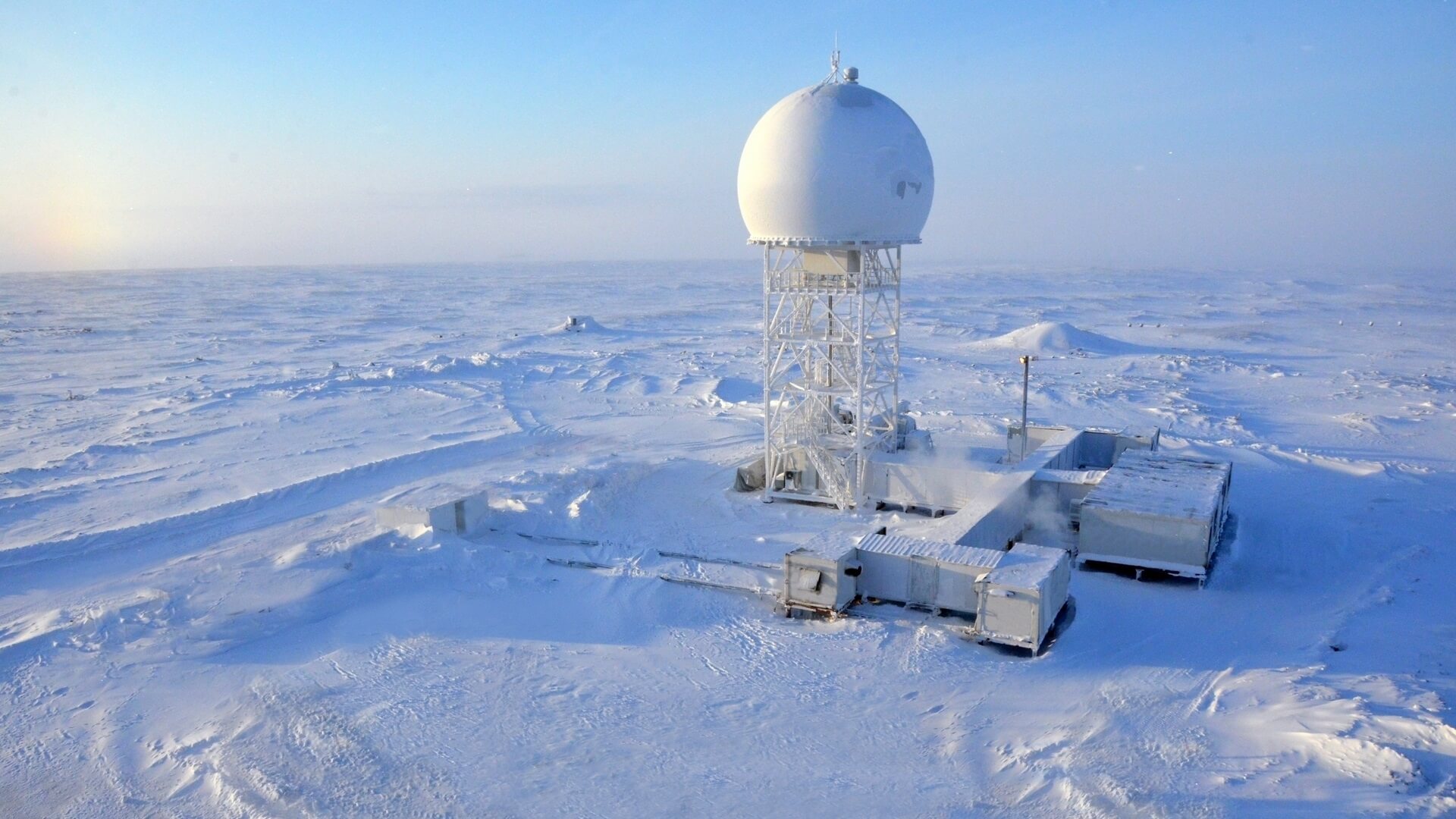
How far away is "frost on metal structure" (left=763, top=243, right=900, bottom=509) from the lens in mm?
21938

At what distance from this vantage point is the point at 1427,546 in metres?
18.9

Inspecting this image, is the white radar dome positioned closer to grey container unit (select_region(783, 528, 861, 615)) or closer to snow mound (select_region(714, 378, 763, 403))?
grey container unit (select_region(783, 528, 861, 615))

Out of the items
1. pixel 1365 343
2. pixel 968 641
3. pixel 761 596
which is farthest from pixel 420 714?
pixel 1365 343

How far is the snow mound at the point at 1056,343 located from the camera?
166ft

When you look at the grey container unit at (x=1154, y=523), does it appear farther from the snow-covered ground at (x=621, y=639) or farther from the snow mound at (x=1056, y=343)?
the snow mound at (x=1056, y=343)

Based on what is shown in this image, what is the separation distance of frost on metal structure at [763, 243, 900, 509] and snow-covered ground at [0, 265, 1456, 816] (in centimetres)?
156

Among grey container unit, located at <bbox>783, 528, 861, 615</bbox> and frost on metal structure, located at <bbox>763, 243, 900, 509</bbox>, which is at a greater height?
frost on metal structure, located at <bbox>763, 243, 900, 509</bbox>

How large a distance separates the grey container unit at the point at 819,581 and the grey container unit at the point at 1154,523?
203 inches

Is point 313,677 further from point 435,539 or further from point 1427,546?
point 1427,546

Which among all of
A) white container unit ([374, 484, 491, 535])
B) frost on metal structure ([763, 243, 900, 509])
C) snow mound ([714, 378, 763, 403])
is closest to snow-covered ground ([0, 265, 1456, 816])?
white container unit ([374, 484, 491, 535])

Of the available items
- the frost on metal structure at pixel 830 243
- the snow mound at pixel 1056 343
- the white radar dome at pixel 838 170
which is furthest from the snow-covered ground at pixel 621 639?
the snow mound at pixel 1056 343

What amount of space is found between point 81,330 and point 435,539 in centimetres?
5609

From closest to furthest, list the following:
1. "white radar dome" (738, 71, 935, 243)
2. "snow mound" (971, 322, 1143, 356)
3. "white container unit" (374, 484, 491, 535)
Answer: "white container unit" (374, 484, 491, 535) < "white radar dome" (738, 71, 935, 243) < "snow mound" (971, 322, 1143, 356)

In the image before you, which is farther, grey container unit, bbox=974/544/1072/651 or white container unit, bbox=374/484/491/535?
white container unit, bbox=374/484/491/535
